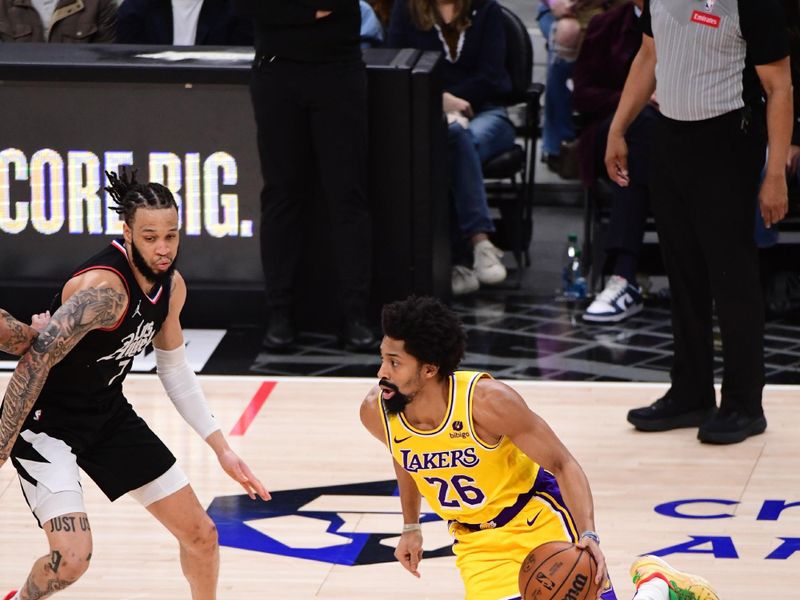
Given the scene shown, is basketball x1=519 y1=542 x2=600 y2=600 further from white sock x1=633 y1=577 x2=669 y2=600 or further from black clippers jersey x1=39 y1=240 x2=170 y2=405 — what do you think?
black clippers jersey x1=39 y1=240 x2=170 y2=405

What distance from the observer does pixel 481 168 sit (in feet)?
29.1

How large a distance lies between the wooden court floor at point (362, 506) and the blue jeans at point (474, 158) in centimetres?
178

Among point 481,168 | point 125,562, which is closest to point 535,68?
point 481,168

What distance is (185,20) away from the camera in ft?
28.8

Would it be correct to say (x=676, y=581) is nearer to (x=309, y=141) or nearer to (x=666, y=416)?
(x=666, y=416)

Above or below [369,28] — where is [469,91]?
below

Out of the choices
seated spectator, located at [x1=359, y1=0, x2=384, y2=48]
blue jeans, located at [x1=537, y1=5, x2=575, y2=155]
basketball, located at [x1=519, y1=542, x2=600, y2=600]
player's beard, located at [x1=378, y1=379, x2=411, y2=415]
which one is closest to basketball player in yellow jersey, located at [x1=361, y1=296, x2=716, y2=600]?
player's beard, located at [x1=378, y1=379, x2=411, y2=415]

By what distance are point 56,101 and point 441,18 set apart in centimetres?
221

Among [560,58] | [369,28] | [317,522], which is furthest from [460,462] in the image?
[560,58]

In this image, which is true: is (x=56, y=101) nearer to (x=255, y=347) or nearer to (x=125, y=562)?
(x=255, y=347)

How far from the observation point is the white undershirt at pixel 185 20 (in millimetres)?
8734

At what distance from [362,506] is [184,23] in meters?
4.01

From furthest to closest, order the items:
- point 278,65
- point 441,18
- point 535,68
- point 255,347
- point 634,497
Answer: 1. point 535,68
2. point 441,18
3. point 255,347
4. point 278,65
5. point 634,497

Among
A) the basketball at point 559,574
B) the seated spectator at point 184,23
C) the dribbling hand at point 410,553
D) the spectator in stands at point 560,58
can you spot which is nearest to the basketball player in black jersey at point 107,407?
the dribbling hand at point 410,553
